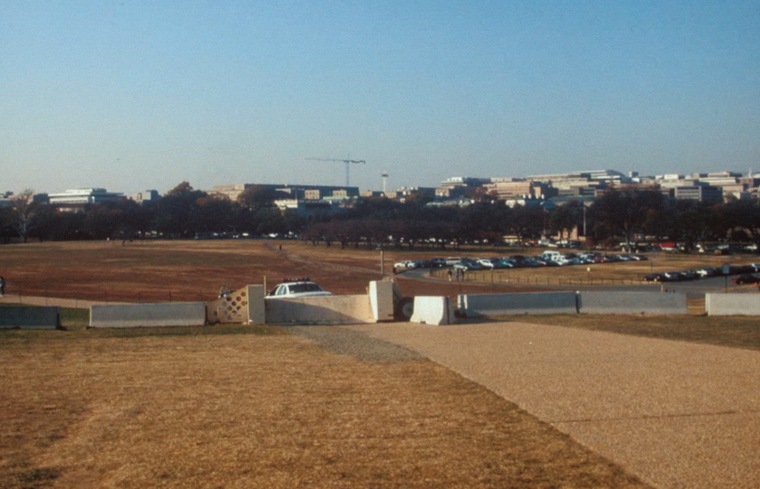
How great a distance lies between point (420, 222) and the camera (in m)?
146

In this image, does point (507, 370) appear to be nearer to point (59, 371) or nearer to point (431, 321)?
point (59, 371)

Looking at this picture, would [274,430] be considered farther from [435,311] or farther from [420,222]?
[420,222]

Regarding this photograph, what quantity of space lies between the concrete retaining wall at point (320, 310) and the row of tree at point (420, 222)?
107 m

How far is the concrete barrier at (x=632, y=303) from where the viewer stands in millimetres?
32344

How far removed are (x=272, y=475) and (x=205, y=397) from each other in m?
5.04

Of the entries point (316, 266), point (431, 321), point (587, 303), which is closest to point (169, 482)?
point (431, 321)

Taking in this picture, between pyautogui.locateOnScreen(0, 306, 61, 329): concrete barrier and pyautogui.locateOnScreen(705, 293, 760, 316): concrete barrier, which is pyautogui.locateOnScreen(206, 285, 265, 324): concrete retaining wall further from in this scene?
pyautogui.locateOnScreen(705, 293, 760, 316): concrete barrier

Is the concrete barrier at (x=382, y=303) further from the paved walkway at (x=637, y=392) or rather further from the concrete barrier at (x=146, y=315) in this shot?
the paved walkway at (x=637, y=392)

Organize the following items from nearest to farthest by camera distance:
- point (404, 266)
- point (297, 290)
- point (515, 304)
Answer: point (515, 304), point (297, 290), point (404, 266)

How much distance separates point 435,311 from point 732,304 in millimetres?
10680

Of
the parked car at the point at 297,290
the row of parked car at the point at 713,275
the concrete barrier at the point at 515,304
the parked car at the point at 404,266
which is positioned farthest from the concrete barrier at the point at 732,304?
the parked car at the point at 404,266

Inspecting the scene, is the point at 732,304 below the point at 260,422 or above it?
below

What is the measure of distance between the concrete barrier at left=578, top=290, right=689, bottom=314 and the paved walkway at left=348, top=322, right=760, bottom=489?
28.4ft

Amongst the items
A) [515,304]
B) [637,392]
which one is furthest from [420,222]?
[637,392]
